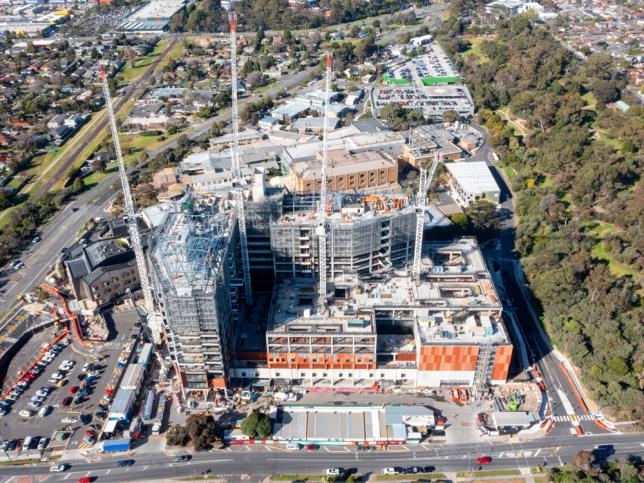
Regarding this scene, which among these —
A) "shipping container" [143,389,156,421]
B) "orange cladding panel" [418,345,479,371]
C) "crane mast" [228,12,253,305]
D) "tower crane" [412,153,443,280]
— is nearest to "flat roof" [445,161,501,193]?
"tower crane" [412,153,443,280]

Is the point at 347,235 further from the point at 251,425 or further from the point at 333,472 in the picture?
the point at 333,472

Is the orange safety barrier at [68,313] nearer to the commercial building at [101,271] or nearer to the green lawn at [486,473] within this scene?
the commercial building at [101,271]

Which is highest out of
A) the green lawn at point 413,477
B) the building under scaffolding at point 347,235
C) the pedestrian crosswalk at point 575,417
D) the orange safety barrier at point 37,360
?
the building under scaffolding at point 347,235

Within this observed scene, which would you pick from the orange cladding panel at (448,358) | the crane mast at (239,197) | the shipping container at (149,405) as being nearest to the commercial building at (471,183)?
the orange cladding panel at (448,358)

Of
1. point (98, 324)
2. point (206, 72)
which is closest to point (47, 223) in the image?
point (98, 324)

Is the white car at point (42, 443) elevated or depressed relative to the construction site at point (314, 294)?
depressed

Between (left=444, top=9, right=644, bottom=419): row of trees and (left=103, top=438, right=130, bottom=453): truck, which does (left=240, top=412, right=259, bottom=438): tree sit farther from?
(left=444, top=9, right=644, bottom=419): row of trees

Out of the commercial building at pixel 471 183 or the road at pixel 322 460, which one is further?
the commercial building at pixel 471 183
